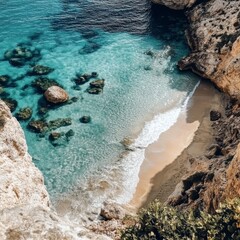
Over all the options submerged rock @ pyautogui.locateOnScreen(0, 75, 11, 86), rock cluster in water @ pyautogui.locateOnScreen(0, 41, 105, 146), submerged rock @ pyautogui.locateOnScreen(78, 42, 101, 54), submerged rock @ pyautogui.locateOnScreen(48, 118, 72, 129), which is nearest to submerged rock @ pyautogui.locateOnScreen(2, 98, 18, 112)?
rock cluster in water @ pyautogui.locateOnScreen(0, 41, 105, 146)

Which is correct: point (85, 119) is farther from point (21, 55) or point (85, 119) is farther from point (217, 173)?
point (217, 173)

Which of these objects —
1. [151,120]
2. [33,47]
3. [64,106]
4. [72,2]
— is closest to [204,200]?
[151,120]

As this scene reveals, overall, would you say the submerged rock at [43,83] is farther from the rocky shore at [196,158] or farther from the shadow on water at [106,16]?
the shadow on water at [106,16]

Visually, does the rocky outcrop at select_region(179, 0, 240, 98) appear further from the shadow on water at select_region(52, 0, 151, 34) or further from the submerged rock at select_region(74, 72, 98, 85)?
the submerged rock at select_region(74, 72, 98, 85)

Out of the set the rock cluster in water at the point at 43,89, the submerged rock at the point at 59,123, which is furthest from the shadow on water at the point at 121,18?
the submerged rock at the point at 59,123

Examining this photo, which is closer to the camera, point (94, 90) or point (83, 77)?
point (94, 90)

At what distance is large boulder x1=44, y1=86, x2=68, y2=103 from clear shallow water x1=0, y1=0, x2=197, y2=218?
1116 millimetres

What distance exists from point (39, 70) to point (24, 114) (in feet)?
28.5

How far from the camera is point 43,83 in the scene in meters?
42.6

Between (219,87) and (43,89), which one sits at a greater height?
(219,87)

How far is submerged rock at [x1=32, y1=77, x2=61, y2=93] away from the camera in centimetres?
4191

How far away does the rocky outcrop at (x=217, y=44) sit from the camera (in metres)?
37.7

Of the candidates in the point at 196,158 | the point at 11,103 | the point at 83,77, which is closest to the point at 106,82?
the point at 83,77

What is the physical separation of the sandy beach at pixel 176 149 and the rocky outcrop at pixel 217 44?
95.0 inches
